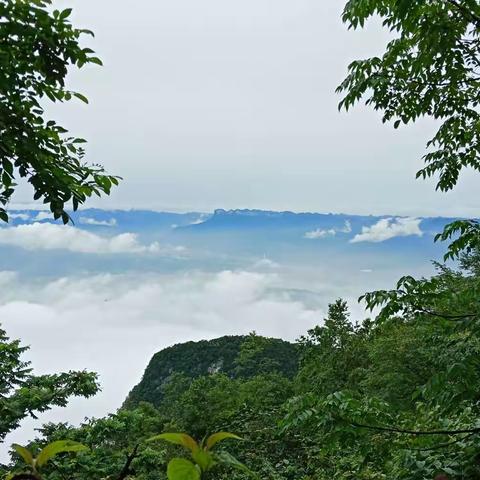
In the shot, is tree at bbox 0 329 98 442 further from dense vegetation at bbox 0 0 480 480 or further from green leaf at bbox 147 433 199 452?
green leaf at bbox 147 433 199 452

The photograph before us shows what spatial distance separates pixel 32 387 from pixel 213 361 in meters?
47.5

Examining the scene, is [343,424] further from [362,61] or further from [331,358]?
[331,358]

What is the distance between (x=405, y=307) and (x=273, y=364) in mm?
38825

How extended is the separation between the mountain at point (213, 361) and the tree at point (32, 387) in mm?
31849

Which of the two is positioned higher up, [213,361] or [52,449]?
[52,449]

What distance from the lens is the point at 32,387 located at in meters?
9.59

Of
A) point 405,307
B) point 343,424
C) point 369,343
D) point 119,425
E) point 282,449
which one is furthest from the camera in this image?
point 369,343

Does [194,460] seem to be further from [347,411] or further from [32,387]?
[32,387]

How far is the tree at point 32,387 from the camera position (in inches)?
359

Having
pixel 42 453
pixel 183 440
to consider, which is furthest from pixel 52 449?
pixel 183 440

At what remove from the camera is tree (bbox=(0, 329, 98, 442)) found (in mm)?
9109

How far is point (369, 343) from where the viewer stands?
20578 millimetres

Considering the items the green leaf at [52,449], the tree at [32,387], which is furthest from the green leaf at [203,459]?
the tree at [32,387]

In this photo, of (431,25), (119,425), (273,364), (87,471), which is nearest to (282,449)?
(119,425)
